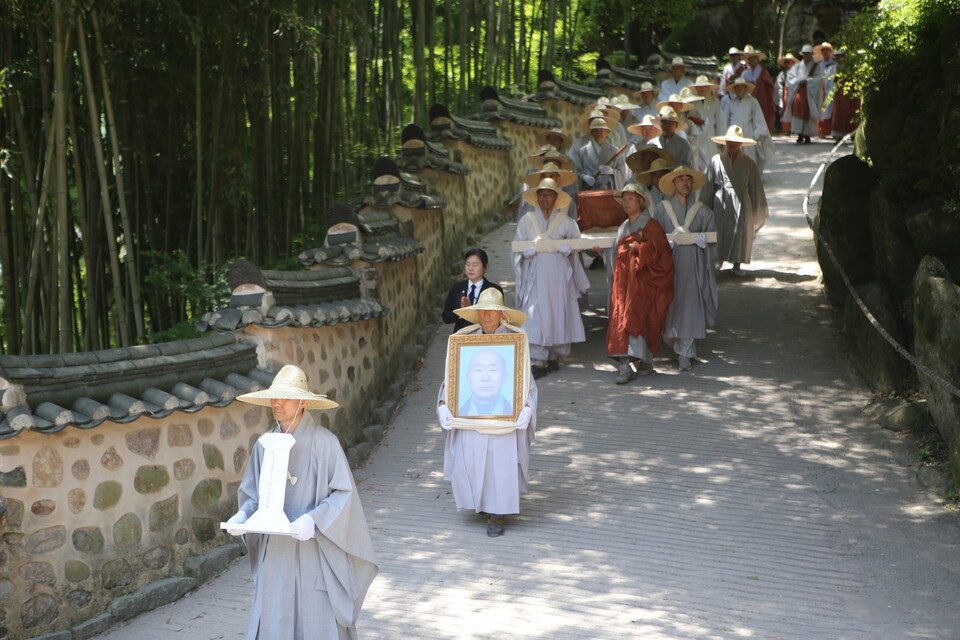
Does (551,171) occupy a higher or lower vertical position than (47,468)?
higher

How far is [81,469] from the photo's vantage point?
19.7 feet

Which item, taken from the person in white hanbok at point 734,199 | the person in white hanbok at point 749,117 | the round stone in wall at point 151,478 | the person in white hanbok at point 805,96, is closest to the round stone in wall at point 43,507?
the round stone in wall at point 151,478

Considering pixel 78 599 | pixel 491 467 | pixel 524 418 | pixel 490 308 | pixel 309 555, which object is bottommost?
pixel 78 599

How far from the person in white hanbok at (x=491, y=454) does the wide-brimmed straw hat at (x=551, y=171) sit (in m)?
3.32

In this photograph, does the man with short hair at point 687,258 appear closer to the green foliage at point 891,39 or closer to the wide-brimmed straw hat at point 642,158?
the wide-brimmed straw hat at point 642,158

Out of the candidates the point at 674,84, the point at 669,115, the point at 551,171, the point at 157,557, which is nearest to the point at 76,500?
the point at 157,557

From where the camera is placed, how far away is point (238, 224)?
10.4 metres

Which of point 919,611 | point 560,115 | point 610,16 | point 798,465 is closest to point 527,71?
point 560,115

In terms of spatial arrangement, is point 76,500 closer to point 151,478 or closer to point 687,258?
point 151,478

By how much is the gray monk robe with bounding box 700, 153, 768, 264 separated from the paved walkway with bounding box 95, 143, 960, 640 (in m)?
1.92

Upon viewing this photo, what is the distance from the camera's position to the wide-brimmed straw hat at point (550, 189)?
31.6 ft

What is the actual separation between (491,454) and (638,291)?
314 centimetres

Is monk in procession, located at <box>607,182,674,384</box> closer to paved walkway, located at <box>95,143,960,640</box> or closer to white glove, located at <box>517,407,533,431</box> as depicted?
paved walkway, located at <box>95,143,960,640</box>

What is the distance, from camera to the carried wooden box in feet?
35.5
